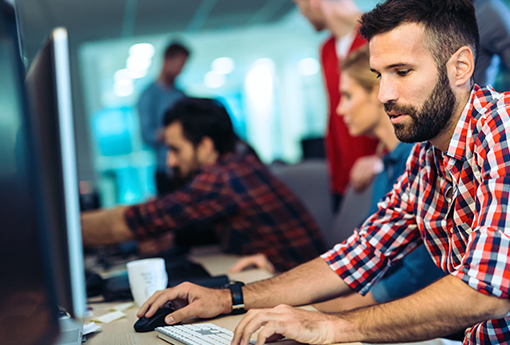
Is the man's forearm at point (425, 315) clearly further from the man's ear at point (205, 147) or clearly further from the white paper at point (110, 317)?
the man's ear at point (205, 147)

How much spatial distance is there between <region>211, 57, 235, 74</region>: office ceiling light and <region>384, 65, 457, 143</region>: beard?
7.85 metres

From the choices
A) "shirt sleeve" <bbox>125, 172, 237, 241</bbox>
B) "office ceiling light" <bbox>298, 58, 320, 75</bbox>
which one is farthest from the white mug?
"office ceiling light" <bbox>298, 58, 320, 75</bbox>

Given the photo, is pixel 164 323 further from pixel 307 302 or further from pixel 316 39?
pixel 316 39

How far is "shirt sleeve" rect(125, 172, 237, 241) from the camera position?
5.57 ft

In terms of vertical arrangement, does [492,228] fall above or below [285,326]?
above

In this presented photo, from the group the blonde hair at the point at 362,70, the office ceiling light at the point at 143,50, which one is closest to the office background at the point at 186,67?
the office ceiling light at the point at 143,50

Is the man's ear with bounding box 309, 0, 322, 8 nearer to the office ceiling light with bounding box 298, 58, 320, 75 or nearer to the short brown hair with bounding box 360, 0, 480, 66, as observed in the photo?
the short brown hair with bounding box 360, 0, 480, 66

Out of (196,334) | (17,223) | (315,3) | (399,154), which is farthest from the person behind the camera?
(315,3)

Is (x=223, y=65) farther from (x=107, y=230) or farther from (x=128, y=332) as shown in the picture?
(x=128, y=332)

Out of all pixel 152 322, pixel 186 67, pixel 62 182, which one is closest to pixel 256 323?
pixel 152 322

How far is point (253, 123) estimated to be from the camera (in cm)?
967

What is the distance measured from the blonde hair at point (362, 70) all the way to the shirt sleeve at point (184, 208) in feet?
2.03

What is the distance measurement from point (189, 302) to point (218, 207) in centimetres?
79

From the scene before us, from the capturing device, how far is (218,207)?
1.78m
